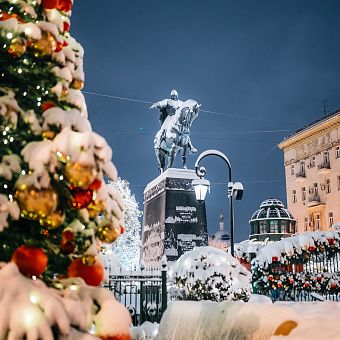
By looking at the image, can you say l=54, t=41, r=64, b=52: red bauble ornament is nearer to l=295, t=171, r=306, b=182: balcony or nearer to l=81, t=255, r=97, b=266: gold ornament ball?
l=81, t=255, r=97, b=266: gold ornament ball

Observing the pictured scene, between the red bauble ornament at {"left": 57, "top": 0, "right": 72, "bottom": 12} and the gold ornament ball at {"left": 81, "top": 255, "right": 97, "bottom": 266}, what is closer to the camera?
the gold ornament ball at {"left": 81, "top": 255, "right": 97, "bottom": 266}

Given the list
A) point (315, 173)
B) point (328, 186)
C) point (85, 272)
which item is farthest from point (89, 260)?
point (315, 173)

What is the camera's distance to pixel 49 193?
9.61ft

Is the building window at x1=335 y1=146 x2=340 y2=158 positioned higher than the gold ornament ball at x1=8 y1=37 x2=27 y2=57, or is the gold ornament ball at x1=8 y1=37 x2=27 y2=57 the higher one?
the building window at x1=335 y1=146 x2=340 y2=158

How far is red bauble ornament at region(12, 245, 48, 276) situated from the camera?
116 inches

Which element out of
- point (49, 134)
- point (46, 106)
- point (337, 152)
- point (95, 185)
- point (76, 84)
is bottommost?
point (95, 185)

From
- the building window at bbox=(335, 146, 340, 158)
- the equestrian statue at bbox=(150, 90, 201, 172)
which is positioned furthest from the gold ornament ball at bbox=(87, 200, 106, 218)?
the building window at bbox=(335, 146, 340, 158)

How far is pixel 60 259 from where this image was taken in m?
3.48

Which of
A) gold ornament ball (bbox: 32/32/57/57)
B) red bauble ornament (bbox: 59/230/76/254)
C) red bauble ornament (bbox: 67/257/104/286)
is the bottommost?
red bauble ornament (bbox: 67/257/104/286)

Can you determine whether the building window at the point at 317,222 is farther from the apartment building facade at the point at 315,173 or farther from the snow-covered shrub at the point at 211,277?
the snow-covered shrub at the point at 211,277

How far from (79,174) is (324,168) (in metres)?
51.5

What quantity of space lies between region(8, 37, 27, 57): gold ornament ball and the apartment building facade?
159 feet

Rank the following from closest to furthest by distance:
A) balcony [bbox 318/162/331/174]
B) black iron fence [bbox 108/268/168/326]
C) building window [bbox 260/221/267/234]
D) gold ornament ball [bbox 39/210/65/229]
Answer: gold ornament ball [bbox 39/210/65/229]
black iron fence [bbox 108/268/168/326]
building window [bbox 260/221/267/234]
balcony [bbox 318/162/331/174]

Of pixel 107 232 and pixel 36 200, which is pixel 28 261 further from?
pixel 107 232
